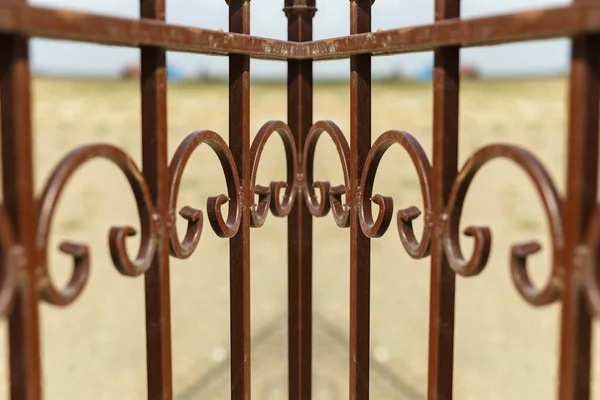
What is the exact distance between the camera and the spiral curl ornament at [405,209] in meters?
1.62

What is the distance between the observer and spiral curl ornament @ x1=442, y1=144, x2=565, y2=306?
4.20 feet

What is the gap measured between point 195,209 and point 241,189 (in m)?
0.18

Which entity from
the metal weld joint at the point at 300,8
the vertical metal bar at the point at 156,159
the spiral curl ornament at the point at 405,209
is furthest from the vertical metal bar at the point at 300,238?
the vertical metal bar at the point at 156,159

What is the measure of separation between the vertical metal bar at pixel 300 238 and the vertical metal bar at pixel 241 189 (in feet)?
1.00

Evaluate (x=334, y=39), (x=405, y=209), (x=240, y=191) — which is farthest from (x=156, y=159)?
(x=334, y=39)

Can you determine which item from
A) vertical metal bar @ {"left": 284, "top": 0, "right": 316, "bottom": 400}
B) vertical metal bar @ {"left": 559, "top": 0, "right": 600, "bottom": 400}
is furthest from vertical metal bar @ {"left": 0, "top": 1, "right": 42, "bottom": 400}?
vertical metal bar @ {"left": 284, "top": 0, "right": 316, "bottom": 400}

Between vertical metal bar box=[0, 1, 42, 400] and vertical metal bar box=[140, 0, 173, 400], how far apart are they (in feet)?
1.10

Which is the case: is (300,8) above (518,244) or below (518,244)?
above

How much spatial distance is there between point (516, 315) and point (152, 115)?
150 inches

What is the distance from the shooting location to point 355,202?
199 cm

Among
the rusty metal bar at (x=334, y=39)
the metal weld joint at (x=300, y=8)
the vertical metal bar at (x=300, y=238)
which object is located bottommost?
the vertical metal bar at (x=300, y=238)

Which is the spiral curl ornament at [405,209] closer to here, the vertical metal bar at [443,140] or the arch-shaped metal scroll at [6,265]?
the vertical metal bar at [443,140]

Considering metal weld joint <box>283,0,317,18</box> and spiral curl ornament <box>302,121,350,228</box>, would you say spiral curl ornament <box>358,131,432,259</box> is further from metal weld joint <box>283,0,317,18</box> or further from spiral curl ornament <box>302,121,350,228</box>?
metal weld joint <box>283,0,317,18</box>

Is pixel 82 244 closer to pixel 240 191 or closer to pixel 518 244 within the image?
pixel 240 191
